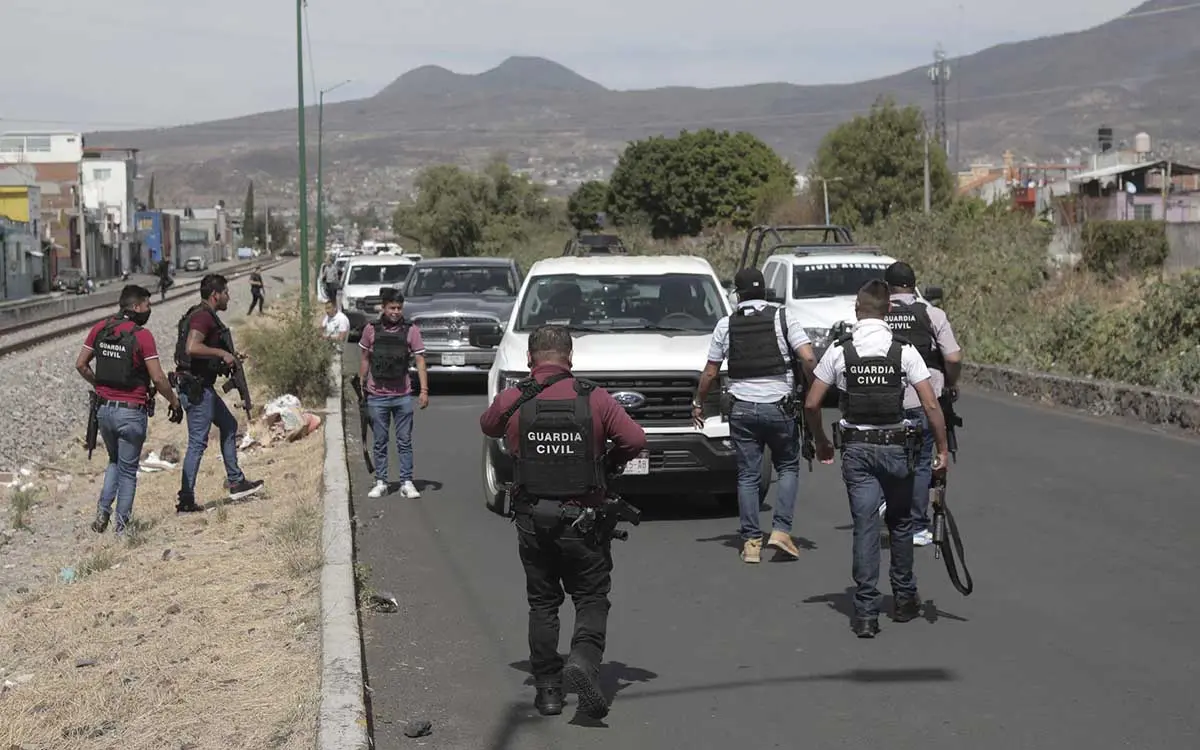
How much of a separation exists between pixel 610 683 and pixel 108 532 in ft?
21.5

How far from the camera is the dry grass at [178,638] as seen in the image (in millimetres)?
6664

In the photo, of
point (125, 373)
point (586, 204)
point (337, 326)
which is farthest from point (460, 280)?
point (586, 204)

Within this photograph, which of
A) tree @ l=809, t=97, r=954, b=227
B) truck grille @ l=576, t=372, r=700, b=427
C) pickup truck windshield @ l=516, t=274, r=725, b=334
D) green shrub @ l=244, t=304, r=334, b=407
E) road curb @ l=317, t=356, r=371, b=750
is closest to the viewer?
road curb @ l=317, t=356, r=371, b=750

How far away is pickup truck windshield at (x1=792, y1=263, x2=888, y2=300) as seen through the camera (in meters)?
21.1

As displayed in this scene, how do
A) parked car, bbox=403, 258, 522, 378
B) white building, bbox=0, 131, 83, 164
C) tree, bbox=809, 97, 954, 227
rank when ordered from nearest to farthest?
parked car, bbox=403, 258, 522, 378 < tree, bbox=809, 97, 954, 227 < white building, bbox=0, 131, 83, 164

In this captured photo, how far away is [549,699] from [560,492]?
36.5 inches

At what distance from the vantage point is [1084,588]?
9.17 metres

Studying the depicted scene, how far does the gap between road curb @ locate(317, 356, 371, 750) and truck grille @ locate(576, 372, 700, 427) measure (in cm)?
217

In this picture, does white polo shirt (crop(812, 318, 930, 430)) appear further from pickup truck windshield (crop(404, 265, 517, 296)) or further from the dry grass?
pickup truck windshield (crop(404, 265, 517, 296))

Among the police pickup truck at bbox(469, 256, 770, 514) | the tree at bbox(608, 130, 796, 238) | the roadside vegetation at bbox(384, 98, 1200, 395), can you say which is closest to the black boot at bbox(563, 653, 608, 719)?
the police pickup truck at bbox(469, 256, 770, 514)

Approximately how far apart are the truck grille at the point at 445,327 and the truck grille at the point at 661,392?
10.2 metres

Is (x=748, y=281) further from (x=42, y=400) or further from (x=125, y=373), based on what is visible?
(x=42, y=400)

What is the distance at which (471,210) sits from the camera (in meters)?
81.3

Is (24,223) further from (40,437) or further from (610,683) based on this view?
(610,683)
